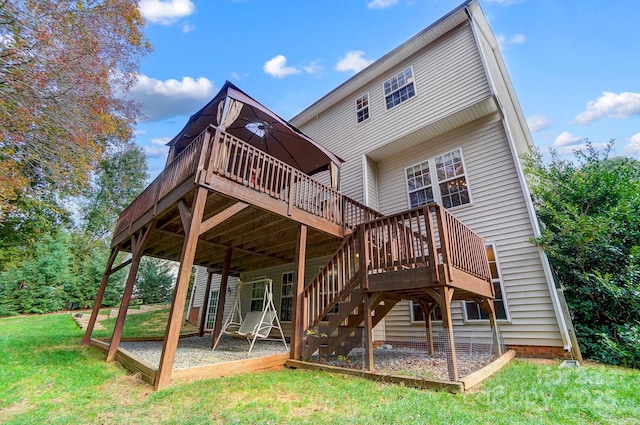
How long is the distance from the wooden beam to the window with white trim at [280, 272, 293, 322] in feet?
18.7

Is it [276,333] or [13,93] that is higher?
[13,93]

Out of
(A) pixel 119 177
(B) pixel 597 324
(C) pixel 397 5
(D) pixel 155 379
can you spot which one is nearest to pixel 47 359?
(D) pixel 155 379

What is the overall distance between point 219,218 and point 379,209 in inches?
228

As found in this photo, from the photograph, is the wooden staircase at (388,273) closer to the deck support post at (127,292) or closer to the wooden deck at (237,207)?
the wooden deck at (237,207)

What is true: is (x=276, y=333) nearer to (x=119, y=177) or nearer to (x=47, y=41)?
(x=47, y=41)

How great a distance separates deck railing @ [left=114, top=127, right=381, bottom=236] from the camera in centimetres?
462

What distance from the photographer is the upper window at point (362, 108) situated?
9.98m

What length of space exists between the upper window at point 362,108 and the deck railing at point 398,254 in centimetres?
617

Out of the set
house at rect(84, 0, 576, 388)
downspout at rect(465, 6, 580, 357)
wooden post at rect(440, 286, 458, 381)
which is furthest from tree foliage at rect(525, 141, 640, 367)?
wooden post at rect(440, 286, 458, 381)

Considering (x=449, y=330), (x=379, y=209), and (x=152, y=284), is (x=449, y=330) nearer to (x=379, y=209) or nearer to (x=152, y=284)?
(x=379, y=209)

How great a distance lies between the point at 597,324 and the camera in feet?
18.1

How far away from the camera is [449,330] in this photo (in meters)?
3.65

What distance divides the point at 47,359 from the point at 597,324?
10.9 meters

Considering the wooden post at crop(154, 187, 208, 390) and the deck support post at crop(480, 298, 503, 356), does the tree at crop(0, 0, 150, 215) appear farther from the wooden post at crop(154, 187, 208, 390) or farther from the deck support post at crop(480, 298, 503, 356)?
the deck support post at crop(480, 298, 503, 356)
